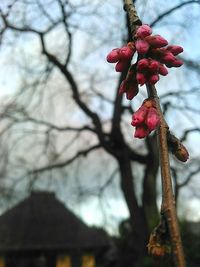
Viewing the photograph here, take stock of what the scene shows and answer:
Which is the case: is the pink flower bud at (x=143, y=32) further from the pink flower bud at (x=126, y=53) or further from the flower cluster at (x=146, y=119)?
the flower cluster at (x=146, y=119)

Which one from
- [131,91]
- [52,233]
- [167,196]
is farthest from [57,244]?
[167,196]

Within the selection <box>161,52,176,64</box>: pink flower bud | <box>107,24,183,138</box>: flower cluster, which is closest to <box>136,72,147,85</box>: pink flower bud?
<box>107,24,183,138</box>: flower cluster

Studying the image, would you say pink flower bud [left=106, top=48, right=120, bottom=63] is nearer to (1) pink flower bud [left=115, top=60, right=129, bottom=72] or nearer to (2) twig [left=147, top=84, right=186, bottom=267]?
(1) pink flower bud [left=115, top=60, right=129, bottom=72]

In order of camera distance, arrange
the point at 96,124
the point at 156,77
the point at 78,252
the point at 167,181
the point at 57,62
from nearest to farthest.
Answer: the point at 167,181, the point at 156,77, the point at 57,62, the point at 96,124, the point at 78,252

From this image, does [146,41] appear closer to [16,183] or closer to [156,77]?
[156,77]

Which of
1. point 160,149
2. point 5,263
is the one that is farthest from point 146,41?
point 5,263

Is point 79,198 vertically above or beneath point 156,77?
above
